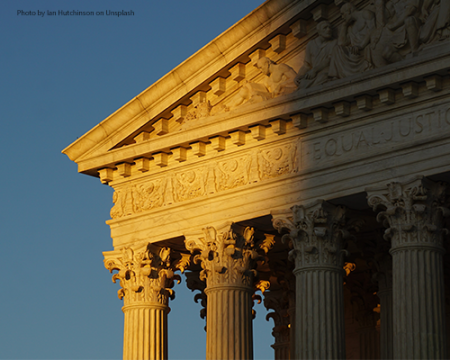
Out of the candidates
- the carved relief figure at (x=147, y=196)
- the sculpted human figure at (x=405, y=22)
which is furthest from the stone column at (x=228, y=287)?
the sculpted human figure at (x=405, y=22)

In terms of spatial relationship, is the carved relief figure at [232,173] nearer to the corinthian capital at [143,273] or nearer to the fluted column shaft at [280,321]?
the corinthian capital at [143,273]

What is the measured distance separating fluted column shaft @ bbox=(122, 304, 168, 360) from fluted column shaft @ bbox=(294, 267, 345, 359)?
6.56 meters

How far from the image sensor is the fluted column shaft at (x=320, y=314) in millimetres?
40656

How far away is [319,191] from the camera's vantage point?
4191 cm

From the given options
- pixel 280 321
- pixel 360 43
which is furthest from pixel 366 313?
pixel 360 43

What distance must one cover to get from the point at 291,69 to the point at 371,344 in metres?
13.2

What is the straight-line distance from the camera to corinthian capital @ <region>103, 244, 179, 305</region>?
46.3m

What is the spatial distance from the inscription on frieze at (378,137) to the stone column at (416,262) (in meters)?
1.37

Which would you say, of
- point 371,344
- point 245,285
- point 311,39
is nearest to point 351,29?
point 311,39

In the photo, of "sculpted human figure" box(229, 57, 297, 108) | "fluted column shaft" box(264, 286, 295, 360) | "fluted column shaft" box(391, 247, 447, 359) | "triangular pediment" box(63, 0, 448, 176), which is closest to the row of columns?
"fluted column shaft" box(391, 247, 447, 359)

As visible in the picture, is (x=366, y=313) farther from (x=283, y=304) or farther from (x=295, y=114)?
(x=295, y=114)

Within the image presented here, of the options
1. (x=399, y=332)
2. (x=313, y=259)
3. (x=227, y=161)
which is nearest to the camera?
(x=399, y=332)

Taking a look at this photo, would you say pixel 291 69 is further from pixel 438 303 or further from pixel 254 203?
pixel 438 303

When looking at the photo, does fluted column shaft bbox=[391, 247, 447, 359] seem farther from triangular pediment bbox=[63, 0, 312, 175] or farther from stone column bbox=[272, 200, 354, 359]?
triangular pediment bbox=[63, 0, 312, 175]
